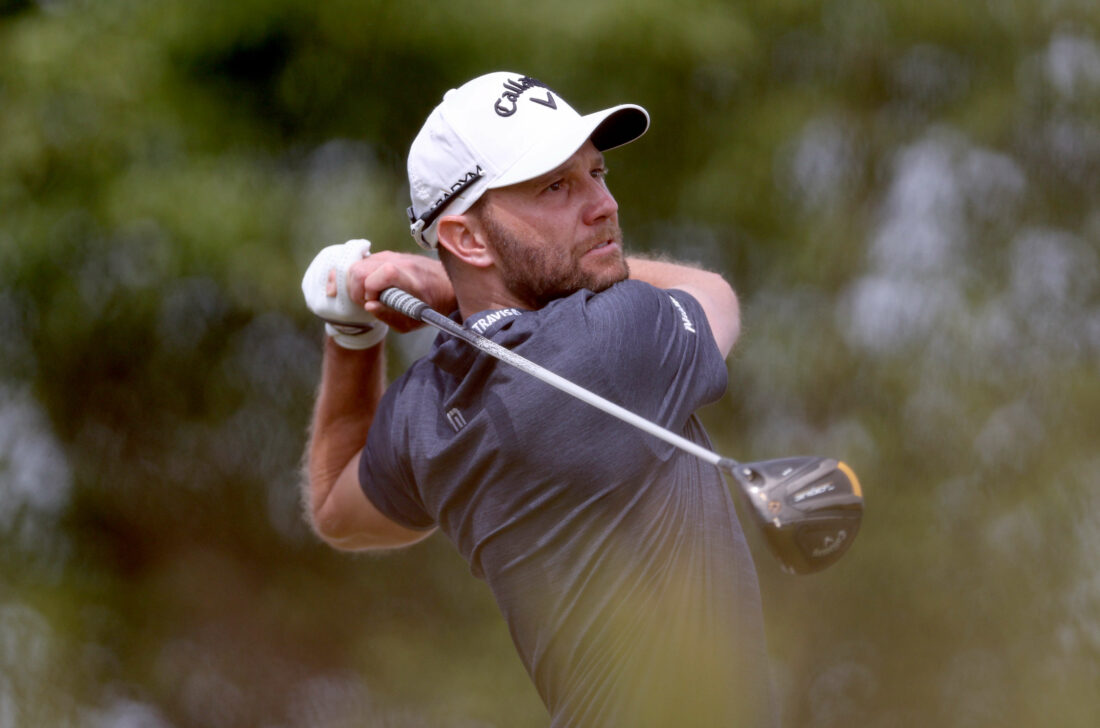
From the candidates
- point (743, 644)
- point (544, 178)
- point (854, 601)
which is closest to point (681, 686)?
point (743, 644)

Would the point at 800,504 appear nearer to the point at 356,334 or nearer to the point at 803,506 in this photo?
the point at 803,506

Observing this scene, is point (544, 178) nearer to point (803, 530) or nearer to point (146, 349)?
point (803, 530)

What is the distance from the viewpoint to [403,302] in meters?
2.07

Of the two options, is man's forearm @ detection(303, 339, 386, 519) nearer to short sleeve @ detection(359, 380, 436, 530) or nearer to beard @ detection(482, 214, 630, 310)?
short sleeve @ detection(359, 380, 436, 530)

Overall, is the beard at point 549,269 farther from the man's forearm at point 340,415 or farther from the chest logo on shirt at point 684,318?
the man's forearm at point 340,415

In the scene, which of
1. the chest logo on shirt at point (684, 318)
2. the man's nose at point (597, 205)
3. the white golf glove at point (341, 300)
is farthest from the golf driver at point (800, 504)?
the white golf glove at point (341, 300)

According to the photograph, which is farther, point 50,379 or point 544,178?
point 50,379

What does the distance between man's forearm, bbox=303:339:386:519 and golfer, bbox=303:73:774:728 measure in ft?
0.52

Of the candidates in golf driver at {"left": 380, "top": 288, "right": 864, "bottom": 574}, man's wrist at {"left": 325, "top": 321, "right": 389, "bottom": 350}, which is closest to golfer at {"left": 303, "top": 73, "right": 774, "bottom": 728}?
man's wrist at {"left": 325, "top": 321, "right": 389, "bottom": 350}

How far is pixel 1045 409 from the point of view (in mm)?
4715

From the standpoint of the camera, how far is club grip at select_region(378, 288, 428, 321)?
79.7 inches

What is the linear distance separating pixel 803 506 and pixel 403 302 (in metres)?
0.78

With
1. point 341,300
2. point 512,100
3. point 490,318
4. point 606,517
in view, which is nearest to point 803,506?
point 606,517

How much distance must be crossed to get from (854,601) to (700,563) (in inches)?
115
